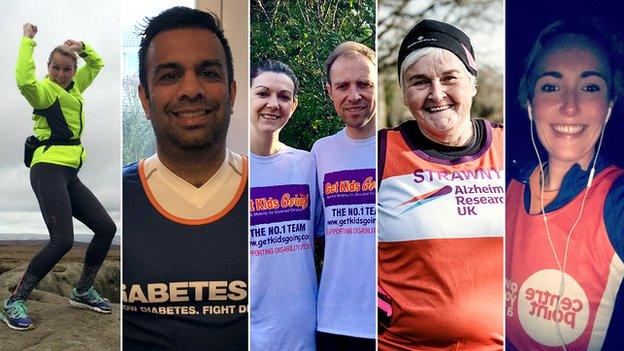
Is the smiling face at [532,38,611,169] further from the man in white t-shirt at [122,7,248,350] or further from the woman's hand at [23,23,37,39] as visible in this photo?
the woman's hand at [23,23,37,39]

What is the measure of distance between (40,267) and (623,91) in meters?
3.99

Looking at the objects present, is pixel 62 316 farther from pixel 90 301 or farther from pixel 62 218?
pixel 62 218

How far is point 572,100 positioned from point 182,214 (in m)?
2.69

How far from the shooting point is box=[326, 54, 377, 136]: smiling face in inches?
234

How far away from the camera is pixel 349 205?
5.90 metres

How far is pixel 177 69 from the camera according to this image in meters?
5.78

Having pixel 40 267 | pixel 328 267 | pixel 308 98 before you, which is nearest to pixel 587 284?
pixel 328 267

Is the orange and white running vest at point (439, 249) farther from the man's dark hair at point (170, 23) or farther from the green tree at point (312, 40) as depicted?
the man's dark hair at point (170, 23)

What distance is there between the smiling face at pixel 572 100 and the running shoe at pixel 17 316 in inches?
140

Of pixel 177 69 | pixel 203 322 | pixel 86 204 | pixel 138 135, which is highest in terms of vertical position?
pixel 177 69

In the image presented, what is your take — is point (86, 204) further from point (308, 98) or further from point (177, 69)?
point (308, 98)

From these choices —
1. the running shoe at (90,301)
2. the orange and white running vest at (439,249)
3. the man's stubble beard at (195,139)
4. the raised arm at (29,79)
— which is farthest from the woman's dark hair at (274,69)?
the running shoe at (90,301)

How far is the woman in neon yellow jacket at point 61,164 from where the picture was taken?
572cm

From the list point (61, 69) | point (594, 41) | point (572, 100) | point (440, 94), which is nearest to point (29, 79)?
point (61, 69)
